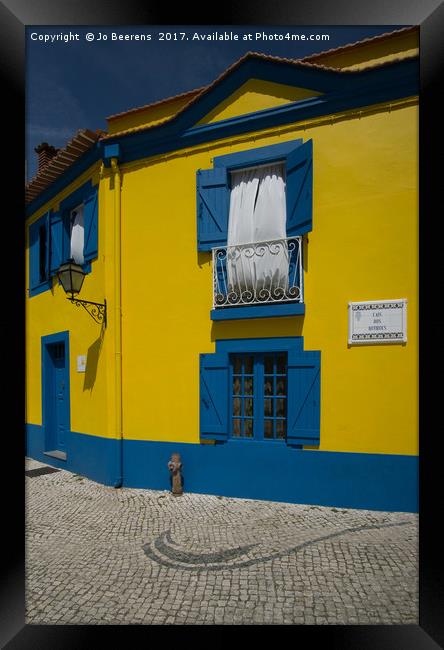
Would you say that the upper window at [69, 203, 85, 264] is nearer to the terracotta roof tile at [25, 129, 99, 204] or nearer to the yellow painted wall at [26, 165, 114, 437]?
the yellow painted wall at [26, 165, 114, 437]

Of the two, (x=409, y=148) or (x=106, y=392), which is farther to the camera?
(x=106, y=392)

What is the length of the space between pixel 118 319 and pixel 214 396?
210cm

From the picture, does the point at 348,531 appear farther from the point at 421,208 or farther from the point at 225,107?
the point at 225,107

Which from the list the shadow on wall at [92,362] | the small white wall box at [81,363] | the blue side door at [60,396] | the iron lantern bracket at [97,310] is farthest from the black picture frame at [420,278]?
the blue side door at [60,396]

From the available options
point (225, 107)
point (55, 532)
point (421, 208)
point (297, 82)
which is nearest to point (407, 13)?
point (421, 208)

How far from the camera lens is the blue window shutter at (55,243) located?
22.6 feet

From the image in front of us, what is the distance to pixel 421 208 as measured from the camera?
264 cm

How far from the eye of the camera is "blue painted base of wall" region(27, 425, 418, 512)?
4.43 meters

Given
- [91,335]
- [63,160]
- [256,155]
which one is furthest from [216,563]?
[63,160]

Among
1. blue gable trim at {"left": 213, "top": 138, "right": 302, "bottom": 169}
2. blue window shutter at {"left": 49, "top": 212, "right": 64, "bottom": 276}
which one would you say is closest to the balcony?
blue gable trim at {"left": 213, "top": 138, "right": 302, "bottom": 169}

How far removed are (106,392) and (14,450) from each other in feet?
9.90

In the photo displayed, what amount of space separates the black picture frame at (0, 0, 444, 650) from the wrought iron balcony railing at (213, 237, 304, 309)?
2266mm

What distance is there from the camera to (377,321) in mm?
4504

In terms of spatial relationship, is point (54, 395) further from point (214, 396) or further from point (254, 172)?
point (254, 172)
